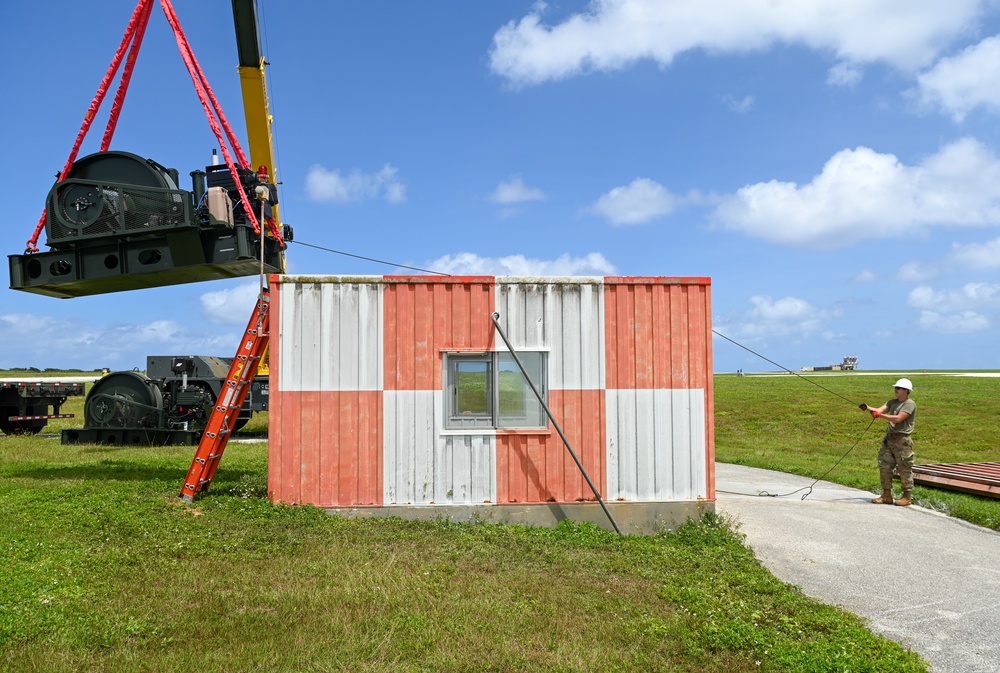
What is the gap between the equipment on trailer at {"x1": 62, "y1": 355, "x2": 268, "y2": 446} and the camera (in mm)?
18391

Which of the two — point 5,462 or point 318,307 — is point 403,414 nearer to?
point 318,307

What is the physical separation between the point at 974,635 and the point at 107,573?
7.40m

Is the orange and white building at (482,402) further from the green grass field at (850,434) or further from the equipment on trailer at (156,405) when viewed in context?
the equipment on trailer at (156,405)

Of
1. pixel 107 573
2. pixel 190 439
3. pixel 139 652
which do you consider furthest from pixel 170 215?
pixel 190 439

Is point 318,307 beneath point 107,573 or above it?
above

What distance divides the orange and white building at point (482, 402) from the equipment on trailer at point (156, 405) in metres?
9.52

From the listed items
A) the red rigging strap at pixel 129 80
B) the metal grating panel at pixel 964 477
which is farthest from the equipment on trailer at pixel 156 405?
the metal grating panel at pixel 964 477

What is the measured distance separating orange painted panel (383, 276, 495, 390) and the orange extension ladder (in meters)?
1.86

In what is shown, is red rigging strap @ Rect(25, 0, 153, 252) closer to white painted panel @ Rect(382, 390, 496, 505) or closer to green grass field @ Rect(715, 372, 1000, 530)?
white painted panel @ Rect(382, 390, 496, 505)

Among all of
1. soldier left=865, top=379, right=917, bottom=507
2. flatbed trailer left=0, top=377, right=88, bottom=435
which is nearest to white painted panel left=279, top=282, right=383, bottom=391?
soldier left=865, top=379, right=917, bottom=507

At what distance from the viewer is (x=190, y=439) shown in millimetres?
18500

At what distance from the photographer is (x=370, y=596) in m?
6.20

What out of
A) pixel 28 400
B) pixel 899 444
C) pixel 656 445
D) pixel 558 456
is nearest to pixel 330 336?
pixel 558 456

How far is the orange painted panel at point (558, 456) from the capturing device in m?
9.25
